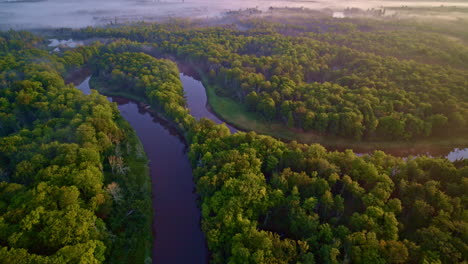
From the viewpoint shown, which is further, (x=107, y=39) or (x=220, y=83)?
(x=107, y=39)

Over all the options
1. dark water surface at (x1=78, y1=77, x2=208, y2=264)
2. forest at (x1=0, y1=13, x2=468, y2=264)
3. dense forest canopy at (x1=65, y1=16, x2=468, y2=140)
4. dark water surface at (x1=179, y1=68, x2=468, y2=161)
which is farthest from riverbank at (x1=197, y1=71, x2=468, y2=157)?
dark water surface at (x1=78, y1=77, x2=208, y2=264)

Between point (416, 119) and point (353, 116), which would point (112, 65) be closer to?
point (353, 116)

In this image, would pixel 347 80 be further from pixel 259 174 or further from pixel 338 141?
pixel 259 174

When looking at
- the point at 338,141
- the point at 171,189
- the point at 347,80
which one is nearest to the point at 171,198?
the point at 171,189

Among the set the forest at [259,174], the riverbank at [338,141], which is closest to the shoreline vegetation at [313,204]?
the forest at [259,174]

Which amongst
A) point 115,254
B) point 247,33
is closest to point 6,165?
point 115,254

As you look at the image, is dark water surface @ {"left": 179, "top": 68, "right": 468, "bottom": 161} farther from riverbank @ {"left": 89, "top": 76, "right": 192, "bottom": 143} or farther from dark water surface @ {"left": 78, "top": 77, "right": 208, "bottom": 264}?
dark water surface @ {"left": 78, "top": 77, "right": 208, "bottom": 264}
